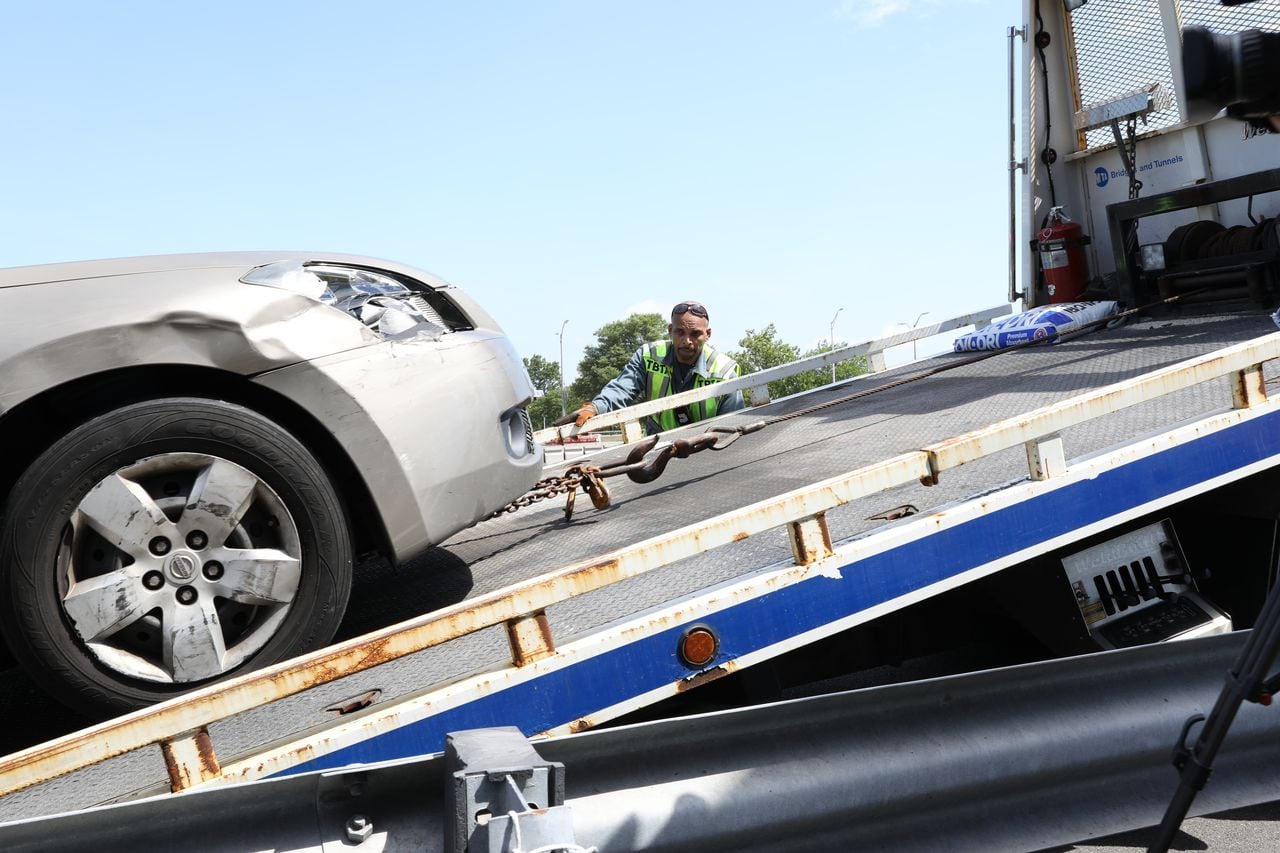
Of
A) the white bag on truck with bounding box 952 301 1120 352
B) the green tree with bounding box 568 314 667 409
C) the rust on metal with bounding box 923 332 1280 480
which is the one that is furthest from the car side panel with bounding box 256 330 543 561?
the green tree with bounding box 568 314 667 409

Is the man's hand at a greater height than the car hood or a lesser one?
lesser

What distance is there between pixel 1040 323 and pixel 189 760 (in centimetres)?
502

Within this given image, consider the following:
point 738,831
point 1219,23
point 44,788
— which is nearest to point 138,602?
point 44,788

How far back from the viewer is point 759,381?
20.1ft

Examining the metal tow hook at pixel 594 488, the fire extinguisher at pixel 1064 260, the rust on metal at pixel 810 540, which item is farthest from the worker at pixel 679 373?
the rust on metal at pixel 810 540

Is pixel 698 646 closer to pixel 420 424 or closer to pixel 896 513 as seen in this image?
pixel 896 513

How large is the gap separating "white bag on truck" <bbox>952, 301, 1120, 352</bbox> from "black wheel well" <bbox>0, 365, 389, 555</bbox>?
4.19 metres

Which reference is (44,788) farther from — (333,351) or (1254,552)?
(1254,552)

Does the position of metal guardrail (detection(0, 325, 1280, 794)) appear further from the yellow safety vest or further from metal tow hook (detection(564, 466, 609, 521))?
the yellow safety vest

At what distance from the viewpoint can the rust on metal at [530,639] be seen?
88.1 inches

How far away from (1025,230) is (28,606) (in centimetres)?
621

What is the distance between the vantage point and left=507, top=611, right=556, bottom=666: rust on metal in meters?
2.24

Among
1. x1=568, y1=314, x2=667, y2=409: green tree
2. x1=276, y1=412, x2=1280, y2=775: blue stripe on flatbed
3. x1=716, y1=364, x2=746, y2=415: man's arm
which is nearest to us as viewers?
x1=276, y1=412, x2=1280, y2=775: blue stripe on flatbed

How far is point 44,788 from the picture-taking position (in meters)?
2.23
